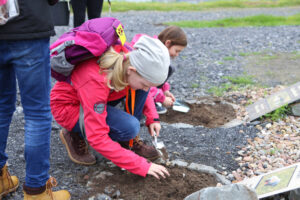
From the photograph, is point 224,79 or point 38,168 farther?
point 224,79

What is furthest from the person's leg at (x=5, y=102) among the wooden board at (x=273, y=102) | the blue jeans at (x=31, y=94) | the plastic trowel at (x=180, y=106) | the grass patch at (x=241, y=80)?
the grass patch at (x=241, y=80)

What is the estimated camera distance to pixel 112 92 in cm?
288

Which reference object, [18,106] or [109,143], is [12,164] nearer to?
[109,143]

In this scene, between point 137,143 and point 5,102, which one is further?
point 137,143

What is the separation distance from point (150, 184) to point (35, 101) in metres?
1.19

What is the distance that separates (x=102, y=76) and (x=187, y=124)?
1846mm

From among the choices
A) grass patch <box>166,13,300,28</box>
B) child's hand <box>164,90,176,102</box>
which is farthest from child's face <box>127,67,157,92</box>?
grass patch <box>166,13,300,28</box>

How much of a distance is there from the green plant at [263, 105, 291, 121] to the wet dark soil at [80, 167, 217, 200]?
1.43 m

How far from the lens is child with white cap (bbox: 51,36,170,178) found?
7.89 ft

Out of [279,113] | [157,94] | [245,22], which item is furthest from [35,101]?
[245,22]

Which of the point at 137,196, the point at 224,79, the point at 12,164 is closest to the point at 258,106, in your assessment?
the point at 224,79

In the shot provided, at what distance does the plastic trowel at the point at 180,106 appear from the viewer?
4484 millimetres

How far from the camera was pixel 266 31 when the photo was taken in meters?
10.4

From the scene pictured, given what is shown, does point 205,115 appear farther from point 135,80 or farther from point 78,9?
point 78,9
